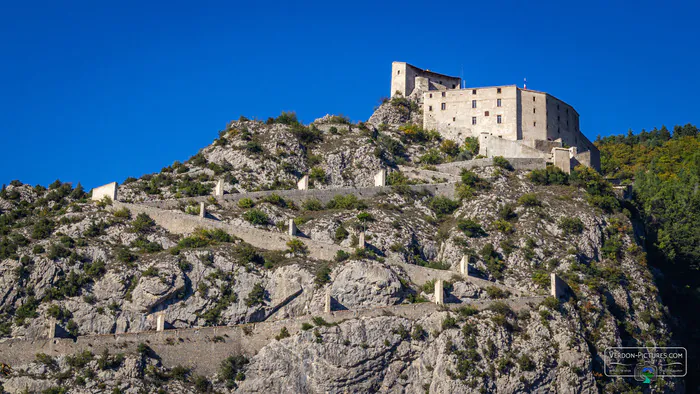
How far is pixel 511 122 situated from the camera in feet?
272

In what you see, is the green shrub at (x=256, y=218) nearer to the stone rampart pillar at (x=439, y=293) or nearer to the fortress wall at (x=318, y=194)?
the fortress wall at (x=318, y=194)

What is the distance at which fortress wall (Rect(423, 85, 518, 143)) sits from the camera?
3278 inches

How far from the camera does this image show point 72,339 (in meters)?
56.0

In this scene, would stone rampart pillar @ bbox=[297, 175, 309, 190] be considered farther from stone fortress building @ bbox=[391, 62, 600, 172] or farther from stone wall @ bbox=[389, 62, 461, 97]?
stone wall @ bbox=[389, 62, 461, 97]

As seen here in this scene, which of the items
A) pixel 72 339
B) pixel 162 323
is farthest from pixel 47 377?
pixel 162 323

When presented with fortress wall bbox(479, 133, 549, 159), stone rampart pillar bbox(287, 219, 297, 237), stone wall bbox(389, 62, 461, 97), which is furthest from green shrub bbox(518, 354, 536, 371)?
stone wall bbox(389, 62, 461, 97)

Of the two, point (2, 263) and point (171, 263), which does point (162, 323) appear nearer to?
point (171, 263)

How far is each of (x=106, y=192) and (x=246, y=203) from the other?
27.7 feet

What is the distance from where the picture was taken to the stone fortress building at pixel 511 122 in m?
81.1

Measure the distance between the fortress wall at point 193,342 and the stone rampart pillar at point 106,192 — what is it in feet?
45.1

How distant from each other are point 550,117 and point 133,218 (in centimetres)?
3345

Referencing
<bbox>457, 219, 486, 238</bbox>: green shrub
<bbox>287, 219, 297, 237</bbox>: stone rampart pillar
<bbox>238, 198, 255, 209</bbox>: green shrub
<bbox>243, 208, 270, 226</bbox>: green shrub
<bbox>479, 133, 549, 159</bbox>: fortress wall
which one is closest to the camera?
<bbox>287, 219, 297, 237</bbox>: stone rampart pillar

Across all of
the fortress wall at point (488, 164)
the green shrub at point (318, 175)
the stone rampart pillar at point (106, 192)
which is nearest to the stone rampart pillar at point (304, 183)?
the green shrub at point (318, 175)

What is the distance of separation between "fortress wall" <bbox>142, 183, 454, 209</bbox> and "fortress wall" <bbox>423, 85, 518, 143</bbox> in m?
10.2
